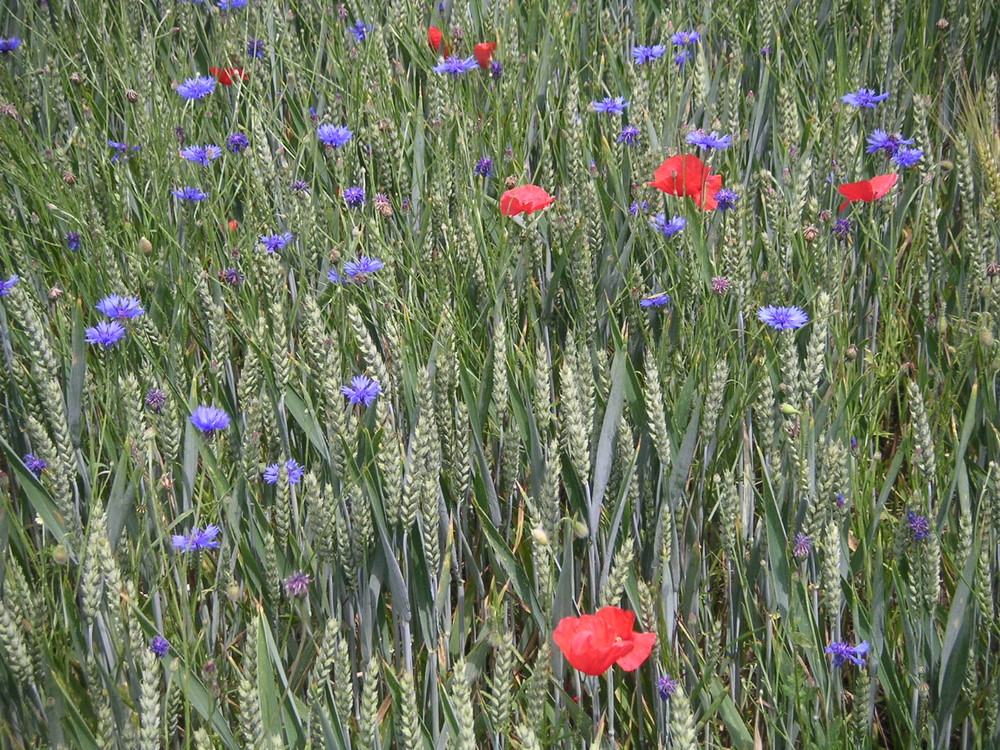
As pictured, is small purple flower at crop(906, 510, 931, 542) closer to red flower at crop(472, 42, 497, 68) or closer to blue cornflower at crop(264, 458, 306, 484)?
blue cornflower at crop(264, 458, 306, 484)

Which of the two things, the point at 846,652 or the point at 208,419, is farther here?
the point at 208,419

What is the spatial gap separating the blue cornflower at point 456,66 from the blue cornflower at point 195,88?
455 millimetres

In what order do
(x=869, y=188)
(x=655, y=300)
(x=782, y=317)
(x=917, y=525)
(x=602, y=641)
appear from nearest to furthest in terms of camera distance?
(x=602, y=641)
(x=917, y=525)
(x=782, y=317)
(x=655, y=300)
(x=869, y=188)

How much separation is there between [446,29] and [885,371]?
138cm

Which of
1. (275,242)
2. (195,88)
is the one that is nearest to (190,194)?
(275,242)

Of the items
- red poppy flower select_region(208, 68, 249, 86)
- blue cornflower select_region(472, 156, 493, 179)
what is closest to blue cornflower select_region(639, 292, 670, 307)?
blue cornflower select_region(472, 156, 493, 179)

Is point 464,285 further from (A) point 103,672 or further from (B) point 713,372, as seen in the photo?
(A) point 103,672

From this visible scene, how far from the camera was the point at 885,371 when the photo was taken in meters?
1.62

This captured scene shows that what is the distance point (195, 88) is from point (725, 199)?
1083 millimetres

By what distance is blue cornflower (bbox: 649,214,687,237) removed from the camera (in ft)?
5.45

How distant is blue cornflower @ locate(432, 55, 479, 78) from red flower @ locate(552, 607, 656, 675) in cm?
133

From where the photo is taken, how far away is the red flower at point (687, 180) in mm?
1638

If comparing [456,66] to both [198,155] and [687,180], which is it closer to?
[198,155]

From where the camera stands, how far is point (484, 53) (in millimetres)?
2174
